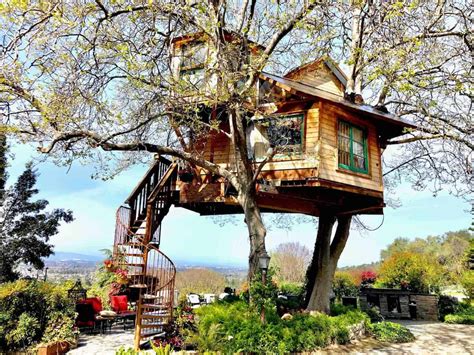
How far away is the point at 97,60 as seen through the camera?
32.5ft

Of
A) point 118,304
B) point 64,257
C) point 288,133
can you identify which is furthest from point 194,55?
point 64,257

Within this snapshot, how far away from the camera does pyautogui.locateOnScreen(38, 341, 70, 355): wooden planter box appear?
29.7ft

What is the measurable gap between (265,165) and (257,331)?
15.4ft

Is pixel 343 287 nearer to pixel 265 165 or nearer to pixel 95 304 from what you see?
pixel 265 165

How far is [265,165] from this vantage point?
11.6 meters

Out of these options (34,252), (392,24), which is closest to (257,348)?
(392,24)

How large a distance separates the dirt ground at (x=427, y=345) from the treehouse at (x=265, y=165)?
4071 mm

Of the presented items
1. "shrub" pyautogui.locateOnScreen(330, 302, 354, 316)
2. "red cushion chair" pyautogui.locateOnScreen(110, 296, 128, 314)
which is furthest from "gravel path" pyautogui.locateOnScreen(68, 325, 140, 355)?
"shrub" pyautogui.locateOnScreen(330, 302, 354, 316)

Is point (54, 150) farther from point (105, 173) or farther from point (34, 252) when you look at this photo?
point (34, 252)

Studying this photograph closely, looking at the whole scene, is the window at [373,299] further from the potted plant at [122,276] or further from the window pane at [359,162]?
the potted plant at [122,276]

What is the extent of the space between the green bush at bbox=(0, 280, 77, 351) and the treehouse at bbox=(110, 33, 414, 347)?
6.13 feet

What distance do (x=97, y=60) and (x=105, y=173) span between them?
126 inches

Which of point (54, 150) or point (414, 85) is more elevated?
point (414, 85)

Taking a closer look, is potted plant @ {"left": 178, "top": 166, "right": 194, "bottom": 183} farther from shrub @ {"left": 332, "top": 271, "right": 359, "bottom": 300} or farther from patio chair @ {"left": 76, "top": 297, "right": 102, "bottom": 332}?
shrub @ {"left": 332, "top": 271, "right": 359, "bottom": 300}
